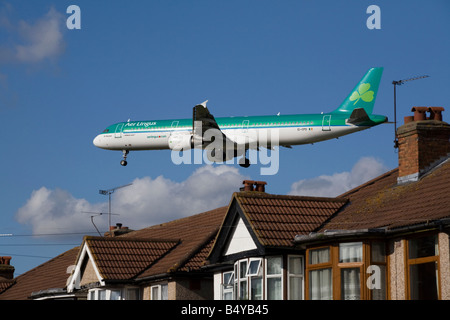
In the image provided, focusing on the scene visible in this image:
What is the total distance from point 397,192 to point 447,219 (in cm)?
706

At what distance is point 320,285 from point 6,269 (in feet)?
125

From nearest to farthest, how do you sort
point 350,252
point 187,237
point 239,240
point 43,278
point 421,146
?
point 350,252 → point 239,240 → point 421,146 → point 187,237 → point 43,278

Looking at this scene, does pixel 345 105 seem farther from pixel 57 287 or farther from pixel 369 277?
pixel 369 277

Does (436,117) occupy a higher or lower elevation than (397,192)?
higher

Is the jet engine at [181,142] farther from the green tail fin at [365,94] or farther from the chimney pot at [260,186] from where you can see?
the chimney pot at [260,186]

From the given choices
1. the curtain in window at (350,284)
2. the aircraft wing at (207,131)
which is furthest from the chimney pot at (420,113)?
the aircraft wing at (207,131)

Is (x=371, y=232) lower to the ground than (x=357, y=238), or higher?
higher

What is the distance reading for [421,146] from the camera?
98.5ft

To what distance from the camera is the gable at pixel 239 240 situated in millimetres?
28930

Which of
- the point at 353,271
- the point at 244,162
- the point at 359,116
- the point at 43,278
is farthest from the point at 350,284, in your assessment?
the point at 244,162

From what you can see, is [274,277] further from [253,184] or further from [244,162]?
[244,162]

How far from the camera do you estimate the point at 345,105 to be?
56.6 m

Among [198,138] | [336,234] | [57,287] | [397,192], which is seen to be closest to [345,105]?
[198,138]

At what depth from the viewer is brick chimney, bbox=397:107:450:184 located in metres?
29.8
